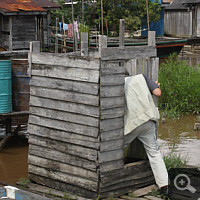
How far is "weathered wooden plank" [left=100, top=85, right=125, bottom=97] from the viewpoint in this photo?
460cm

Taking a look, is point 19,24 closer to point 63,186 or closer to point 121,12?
point 121,12

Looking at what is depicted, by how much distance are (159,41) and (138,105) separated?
1932 centimetres

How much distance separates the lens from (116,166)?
486 cm

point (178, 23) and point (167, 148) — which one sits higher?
point (178, 23)

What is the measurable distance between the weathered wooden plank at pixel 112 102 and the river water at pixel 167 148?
7.16 feet

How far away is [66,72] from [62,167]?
1283mm

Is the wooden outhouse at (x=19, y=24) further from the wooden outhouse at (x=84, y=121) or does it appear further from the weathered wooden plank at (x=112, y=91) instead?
the weathered wooden plank at (x=112, y=91)

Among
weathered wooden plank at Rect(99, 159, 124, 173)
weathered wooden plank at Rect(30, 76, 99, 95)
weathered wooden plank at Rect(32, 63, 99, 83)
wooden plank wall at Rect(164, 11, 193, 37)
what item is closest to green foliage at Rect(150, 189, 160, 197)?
weathered wooden plank at Rect(99, 159, 124, 173)

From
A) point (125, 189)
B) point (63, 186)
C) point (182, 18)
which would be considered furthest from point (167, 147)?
point (182, 18)

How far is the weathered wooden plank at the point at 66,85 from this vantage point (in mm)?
4652

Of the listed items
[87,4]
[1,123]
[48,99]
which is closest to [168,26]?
[87,4]

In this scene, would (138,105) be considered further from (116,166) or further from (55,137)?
(55,137)

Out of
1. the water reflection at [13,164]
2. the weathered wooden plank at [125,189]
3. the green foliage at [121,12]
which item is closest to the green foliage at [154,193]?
the weathered wooden plank at [125,189]

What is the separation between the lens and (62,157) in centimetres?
512
